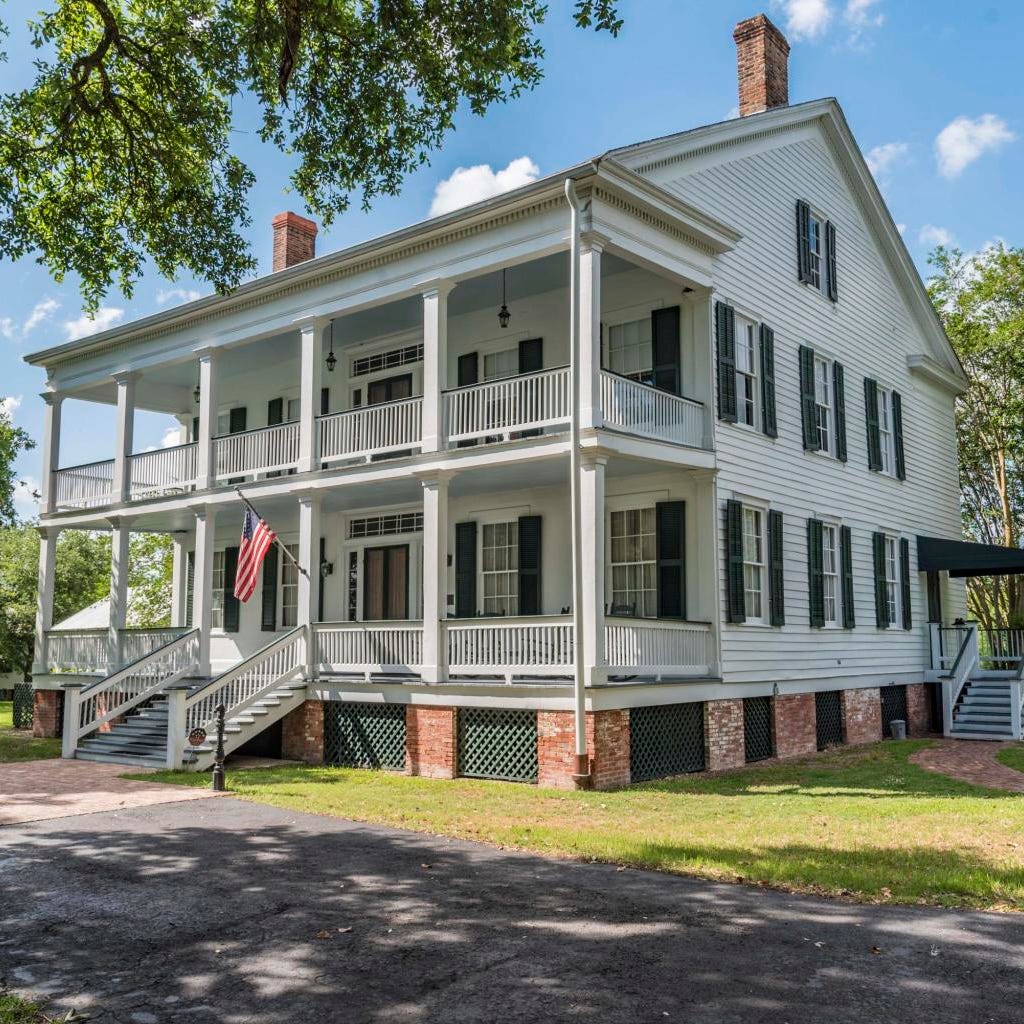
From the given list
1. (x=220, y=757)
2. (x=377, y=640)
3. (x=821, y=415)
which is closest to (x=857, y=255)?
(x=821, y=415)

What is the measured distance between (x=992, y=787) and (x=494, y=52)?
35.7 ft

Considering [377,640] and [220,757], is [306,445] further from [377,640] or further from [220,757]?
[220,757]

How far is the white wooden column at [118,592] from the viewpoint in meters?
19.0

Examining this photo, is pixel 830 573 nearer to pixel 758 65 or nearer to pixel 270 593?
pixel 758 65

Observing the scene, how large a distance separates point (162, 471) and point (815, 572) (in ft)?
40.0

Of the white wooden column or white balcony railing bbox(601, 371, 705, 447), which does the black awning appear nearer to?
white balcony railing bbox(601, 371, 705, 447)

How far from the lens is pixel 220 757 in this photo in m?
12.4

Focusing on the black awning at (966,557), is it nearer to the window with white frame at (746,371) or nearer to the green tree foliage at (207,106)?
the window with white frame at (746,371)

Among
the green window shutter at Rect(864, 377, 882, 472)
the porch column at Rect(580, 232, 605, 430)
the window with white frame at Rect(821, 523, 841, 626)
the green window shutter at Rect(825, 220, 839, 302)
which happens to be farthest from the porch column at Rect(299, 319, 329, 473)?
the green window shutter at Rect(864, 377, 882, 472)

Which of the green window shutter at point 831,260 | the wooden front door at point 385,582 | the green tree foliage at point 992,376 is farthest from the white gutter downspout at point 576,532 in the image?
the green tree foliage at point 992,376

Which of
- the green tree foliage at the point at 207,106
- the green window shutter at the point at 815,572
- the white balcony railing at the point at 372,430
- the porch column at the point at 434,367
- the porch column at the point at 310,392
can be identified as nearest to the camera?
the green tree foliage at the point at 207,106

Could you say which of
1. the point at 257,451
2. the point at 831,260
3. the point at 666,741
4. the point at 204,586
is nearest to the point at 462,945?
the point at 666,741

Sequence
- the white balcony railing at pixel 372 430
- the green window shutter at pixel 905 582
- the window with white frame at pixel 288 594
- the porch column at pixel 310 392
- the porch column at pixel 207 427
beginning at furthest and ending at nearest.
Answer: the green window shutter at pixel 905 582
the window with white frame at pixel 288 594
the porch column at pixel 207 427
the porch column at pixel 310 392
the white balcony railing at pixel 372 430

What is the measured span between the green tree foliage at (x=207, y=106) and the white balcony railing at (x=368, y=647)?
5384 millimetres
